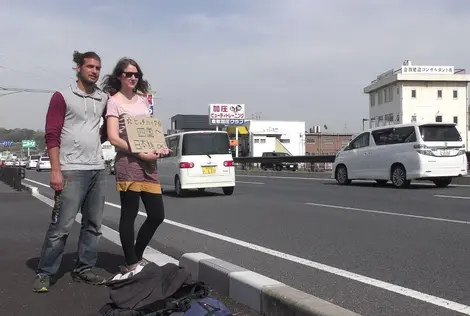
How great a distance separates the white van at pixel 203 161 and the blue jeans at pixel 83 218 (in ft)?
29.1

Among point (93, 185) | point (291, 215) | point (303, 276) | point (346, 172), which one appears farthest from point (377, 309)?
point (346, 172)

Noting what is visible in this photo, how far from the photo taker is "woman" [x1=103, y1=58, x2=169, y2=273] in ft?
14.1

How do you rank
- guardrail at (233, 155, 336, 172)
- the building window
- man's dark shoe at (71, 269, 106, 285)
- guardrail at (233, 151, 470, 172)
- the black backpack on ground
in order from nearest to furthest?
the black backpack on ground
man's dark shoe at (71, 269, 106, 285)
guardrail at (233, 151, 470, 172)
guardrail at (233, 155, 336, 172)
the building window

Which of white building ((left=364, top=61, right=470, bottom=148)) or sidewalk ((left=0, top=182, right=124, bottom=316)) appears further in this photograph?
white building ((left=364, top=61, right=470, bottom=148))

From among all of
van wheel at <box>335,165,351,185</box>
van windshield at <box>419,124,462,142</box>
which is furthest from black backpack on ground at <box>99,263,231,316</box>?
van wheel at <box>335,165,351,185</box>

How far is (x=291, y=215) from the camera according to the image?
365 inches

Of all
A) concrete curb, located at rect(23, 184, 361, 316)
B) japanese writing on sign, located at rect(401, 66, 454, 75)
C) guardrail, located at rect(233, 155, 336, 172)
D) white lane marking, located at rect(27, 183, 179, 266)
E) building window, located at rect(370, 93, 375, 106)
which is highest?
japanese writing on sign, located at rect(401, 66, 454, 75)

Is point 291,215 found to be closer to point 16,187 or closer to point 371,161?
point 371,161

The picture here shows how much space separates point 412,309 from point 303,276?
50.1 inches

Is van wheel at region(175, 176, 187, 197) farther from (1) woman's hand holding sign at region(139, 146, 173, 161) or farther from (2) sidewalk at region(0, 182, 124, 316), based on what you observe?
(1) woman's hand holding sign at region(139, 146, 173, 161)

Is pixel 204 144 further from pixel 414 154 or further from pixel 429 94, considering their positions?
pixel 429 94

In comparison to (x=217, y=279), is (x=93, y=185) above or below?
above

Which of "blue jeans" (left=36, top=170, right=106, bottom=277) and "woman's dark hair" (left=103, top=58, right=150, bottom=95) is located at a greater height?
"woman's dark hair" (left=103, top=58, right=150, bottom=95)

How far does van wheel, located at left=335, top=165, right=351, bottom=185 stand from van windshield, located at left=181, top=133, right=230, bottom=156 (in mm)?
5125
